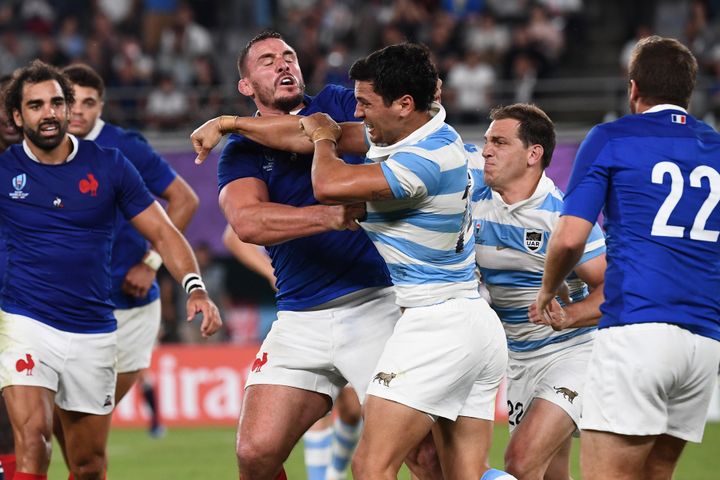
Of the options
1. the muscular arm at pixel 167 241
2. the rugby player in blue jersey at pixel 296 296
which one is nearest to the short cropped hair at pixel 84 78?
the muscular arm at pixel 167 241

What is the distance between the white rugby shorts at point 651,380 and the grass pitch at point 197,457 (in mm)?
4967

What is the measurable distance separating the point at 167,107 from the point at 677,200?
1363 cm

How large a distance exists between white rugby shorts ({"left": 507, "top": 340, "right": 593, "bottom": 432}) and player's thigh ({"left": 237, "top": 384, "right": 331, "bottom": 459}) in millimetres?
1153

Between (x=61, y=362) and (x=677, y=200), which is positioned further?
(x=61, y=362)

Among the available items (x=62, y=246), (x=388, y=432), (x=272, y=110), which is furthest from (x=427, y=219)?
(x=62, y=246)

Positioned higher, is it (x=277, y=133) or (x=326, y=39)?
(x=277, y=133)

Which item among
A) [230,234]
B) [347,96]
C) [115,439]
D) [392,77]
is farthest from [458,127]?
[392,77]

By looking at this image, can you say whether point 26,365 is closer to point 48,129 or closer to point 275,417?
point 48,129

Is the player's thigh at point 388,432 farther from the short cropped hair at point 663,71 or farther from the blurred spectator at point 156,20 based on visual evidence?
the blurred spectator at point 156,20

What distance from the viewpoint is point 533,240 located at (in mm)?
6254

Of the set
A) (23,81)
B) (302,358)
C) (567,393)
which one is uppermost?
(23,81)

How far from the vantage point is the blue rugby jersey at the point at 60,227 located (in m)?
6.70

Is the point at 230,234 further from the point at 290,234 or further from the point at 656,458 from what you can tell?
the point at 656,458

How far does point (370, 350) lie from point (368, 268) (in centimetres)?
44
